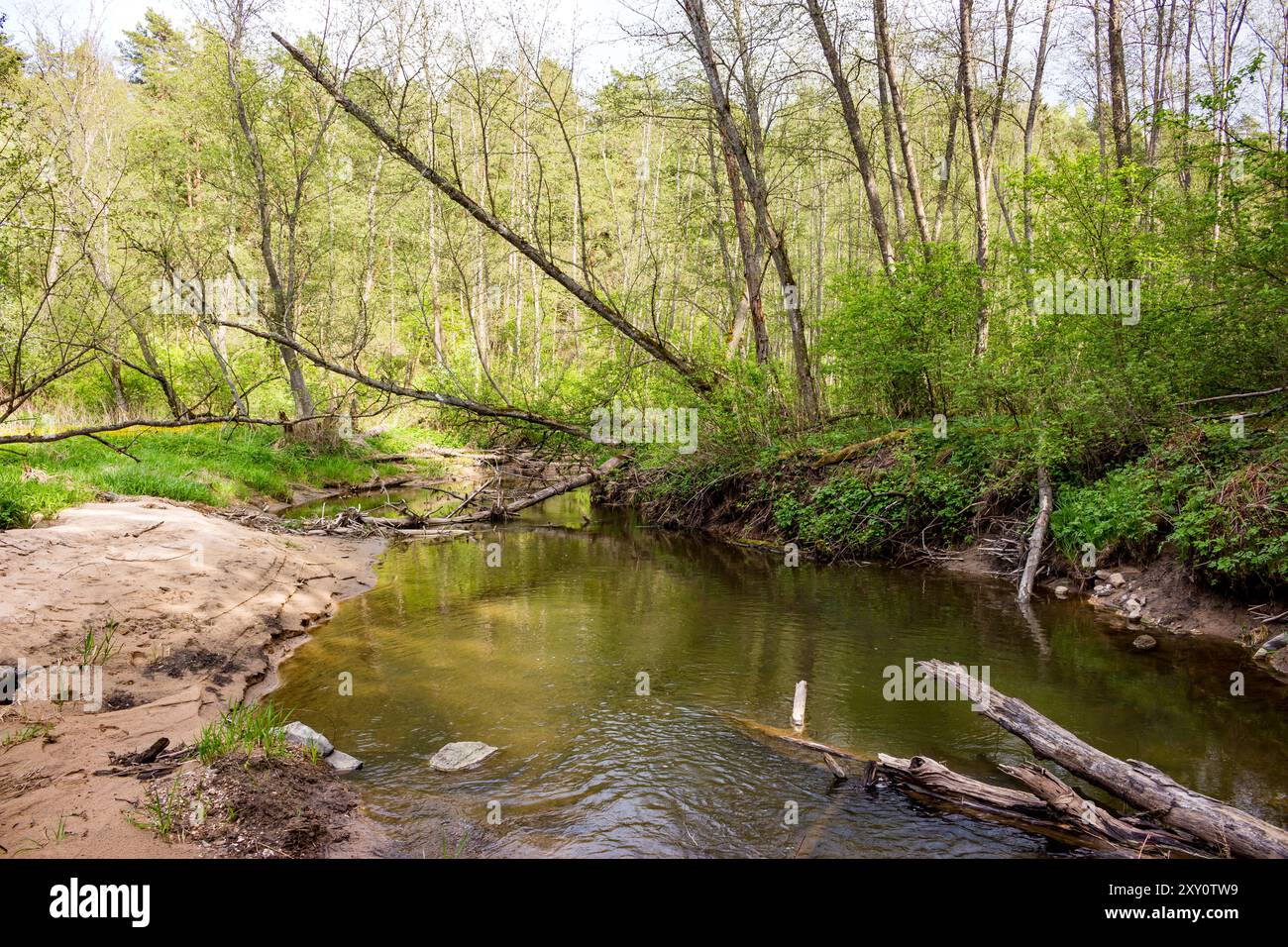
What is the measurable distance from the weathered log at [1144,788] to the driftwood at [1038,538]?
184 inches

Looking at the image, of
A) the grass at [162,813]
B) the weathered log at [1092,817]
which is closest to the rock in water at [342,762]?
the grass at [162,813]

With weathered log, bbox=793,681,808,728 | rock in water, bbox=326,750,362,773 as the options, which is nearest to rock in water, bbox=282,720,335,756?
rock in water, bbox=326,750,362,773

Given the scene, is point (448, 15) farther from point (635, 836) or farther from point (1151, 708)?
point (1151, 708)

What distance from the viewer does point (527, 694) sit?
580 cm

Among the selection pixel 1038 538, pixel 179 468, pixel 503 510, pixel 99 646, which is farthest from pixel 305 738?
pixel 179 468

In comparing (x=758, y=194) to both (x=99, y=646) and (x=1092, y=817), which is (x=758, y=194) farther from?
(x=99, y=646)

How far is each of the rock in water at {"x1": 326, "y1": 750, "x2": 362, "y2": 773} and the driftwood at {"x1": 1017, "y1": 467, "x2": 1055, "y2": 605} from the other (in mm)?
7226

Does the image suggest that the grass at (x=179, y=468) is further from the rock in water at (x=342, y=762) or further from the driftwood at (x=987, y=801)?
the driftwood at (x=987, y=801)

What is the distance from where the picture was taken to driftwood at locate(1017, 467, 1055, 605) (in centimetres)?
836

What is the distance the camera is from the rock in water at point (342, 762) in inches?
Answer: 174

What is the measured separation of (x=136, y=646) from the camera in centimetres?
563

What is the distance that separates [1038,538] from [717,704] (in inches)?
212
